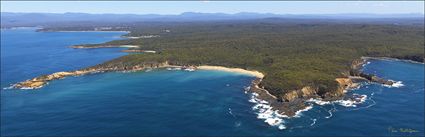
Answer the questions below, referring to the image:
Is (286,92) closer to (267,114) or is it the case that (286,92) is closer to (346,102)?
(346,102)

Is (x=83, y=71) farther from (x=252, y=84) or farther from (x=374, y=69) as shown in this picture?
(x=374, y=69)

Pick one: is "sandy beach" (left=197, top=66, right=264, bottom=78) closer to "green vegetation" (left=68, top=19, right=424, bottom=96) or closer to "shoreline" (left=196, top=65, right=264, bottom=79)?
"shoreline" (left=196, top=65, right=264, bottom=79)

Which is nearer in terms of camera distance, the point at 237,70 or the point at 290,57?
the point at 237,70

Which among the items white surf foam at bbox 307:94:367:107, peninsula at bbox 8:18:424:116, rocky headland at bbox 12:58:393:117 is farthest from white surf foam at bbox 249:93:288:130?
white surf foam at bbox 307:94:367:107

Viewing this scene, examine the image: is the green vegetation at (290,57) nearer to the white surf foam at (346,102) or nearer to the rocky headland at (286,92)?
the rocky headland at (286,92)

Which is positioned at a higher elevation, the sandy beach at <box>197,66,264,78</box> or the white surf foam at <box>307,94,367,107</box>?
the sandy beach at <box>197,66,264,78</box>

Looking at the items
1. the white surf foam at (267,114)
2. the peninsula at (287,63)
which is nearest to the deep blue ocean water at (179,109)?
the white surf foam at (267,114)

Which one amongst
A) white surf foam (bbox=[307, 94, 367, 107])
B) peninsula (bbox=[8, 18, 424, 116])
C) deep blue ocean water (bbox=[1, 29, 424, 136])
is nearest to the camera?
deep blue ocean water (bbox=[1, 29, 424, 136])

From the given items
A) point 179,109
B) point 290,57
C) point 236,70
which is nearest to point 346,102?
point 179,109

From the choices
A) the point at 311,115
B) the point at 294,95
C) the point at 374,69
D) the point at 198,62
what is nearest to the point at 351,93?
the point at 294,95
